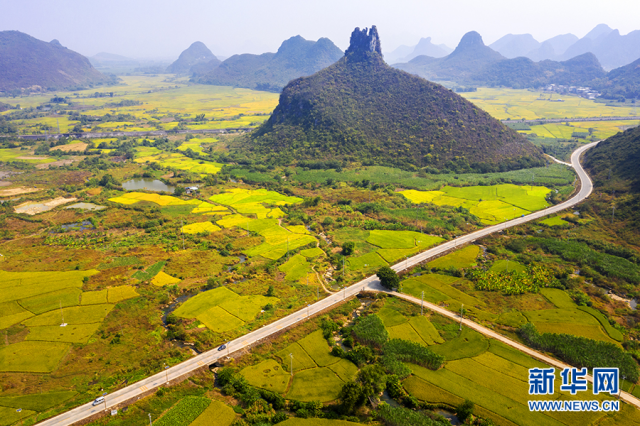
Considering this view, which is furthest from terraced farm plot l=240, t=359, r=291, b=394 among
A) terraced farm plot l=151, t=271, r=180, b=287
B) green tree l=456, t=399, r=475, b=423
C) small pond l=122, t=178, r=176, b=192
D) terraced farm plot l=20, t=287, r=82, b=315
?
small pond l=122, t=178, r=176, b=192

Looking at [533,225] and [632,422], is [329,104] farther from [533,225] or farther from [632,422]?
[632,422]

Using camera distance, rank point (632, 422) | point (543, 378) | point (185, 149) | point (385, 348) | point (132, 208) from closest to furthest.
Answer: point (632, 422)
point (543, 378)
point (385, 348)
point (132, 208)
point (185, 149)

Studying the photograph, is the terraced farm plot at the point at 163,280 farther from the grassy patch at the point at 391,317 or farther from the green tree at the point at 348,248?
the grassy patch at the point at 391,317

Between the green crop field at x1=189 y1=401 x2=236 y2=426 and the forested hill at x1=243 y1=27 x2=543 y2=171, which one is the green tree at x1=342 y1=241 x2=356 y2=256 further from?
the forested hill at x1=243 y1=27 x2=543 y2=171

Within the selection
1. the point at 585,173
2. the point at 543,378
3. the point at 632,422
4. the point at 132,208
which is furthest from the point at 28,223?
the point at 585,173

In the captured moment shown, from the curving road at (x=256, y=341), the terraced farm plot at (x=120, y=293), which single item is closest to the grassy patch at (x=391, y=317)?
the curving road at (x=256, y=341)
